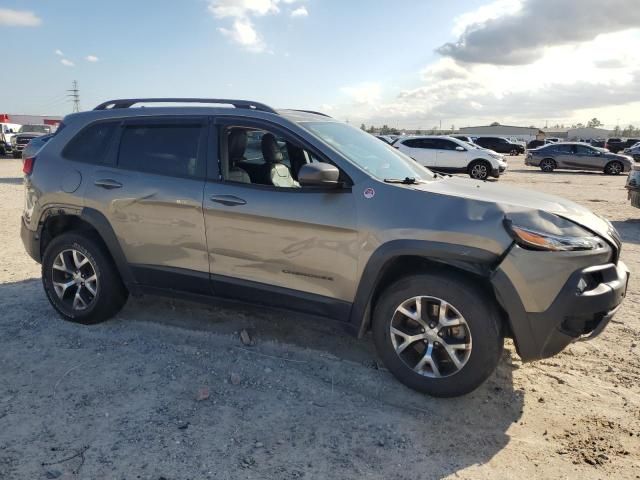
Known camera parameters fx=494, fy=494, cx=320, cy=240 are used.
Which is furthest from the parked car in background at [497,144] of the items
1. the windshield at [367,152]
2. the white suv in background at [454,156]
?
the windshield at [367,152]

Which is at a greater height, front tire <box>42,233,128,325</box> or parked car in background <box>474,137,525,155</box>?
parked car in background <box>474,137,525,155</box>

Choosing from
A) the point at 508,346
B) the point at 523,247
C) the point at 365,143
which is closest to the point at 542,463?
the point at 523,247

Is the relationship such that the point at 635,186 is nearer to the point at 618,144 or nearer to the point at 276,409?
the point at 276,409

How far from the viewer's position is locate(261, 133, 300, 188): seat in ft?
12.7

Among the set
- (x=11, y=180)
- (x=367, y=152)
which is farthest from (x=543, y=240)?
(x=11, y=180)

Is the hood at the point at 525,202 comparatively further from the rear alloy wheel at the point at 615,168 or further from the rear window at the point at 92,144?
the rear alloy wheel at the point at 615,168

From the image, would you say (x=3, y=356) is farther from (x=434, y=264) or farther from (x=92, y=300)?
(x=434, y=264)

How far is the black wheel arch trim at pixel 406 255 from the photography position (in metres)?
2.97

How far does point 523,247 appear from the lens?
290 cm

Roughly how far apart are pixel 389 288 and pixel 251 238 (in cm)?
106

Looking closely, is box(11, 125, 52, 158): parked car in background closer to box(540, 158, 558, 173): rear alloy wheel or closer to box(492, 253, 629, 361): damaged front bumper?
box(540, 158, 558, 173): rear alloy wheel

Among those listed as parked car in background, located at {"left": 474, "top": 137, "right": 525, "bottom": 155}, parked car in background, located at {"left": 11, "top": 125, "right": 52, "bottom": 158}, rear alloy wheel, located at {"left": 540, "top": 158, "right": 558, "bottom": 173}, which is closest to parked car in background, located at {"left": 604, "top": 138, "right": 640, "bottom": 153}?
parked car in background, located at {"left": 474, "top": 137, "right": 525, "bottom": 155}

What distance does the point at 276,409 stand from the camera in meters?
3.13

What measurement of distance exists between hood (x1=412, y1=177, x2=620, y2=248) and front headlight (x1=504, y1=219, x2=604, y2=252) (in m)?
0.12
